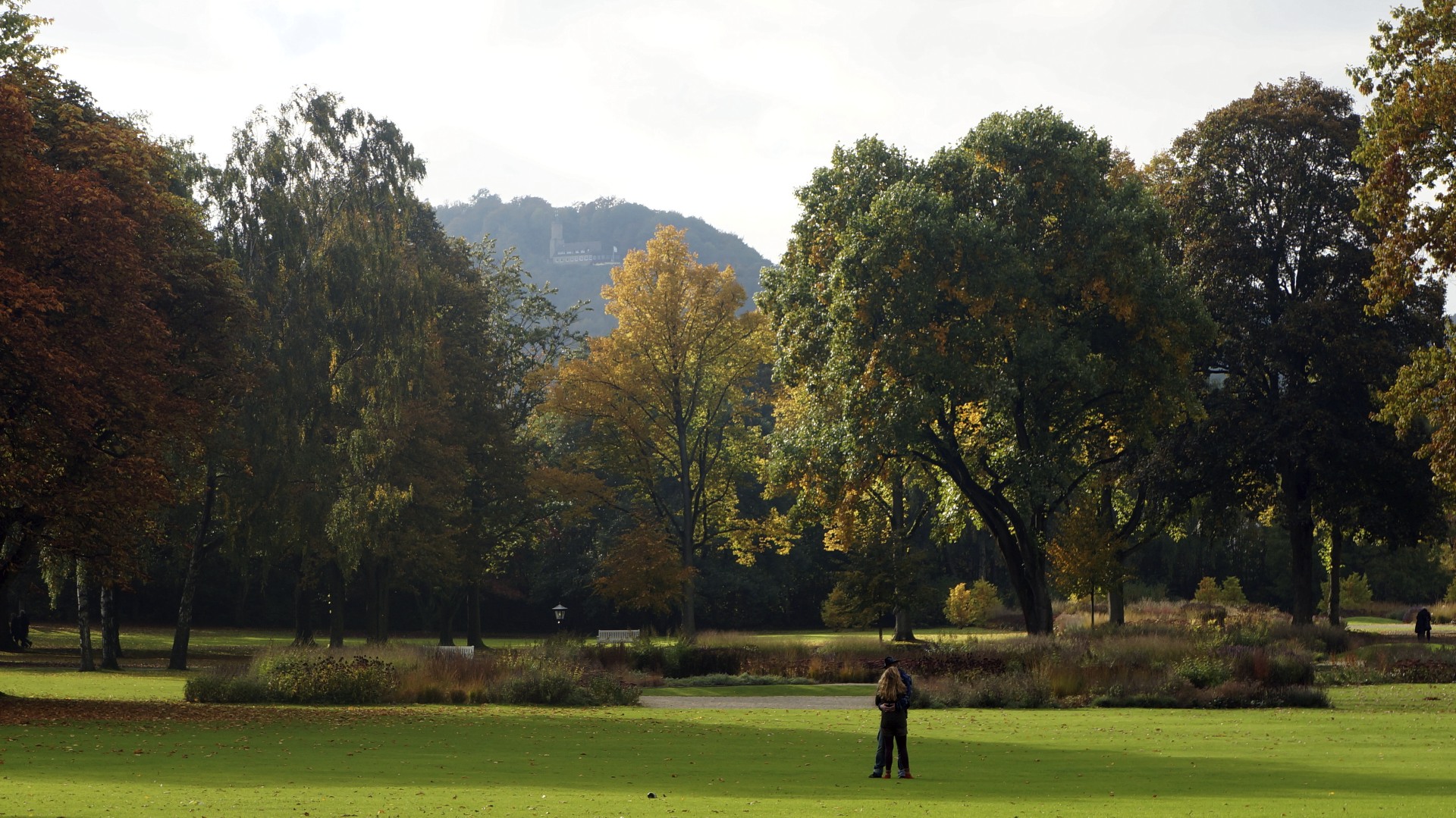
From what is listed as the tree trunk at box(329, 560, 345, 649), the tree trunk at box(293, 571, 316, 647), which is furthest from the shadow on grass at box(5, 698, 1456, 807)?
the tree trunk at box(293, 571, 316, 647)

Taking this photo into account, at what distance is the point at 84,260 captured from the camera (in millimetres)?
26672

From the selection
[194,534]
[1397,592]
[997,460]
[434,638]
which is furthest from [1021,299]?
[1397,592]

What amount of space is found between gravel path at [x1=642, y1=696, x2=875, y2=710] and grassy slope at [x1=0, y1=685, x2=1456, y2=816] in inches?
102

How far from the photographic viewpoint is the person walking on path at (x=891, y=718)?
16.3 m

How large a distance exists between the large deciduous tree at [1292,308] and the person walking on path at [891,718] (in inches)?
1186

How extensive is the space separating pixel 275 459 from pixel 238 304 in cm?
972

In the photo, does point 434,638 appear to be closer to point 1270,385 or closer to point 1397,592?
point 1270,385

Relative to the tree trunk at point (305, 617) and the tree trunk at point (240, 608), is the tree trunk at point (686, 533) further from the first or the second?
the tree trunk at point (240, 608)

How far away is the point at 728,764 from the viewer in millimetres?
17781

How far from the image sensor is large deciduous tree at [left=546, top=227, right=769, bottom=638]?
54.2 m

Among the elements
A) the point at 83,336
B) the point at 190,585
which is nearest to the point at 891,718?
the point at 83,336

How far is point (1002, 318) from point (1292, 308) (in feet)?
37.7

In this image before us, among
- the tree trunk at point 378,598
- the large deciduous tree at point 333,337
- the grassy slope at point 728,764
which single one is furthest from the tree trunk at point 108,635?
the grassy slope at point 728,764

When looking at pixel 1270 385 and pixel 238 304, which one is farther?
pixel 1270 385
